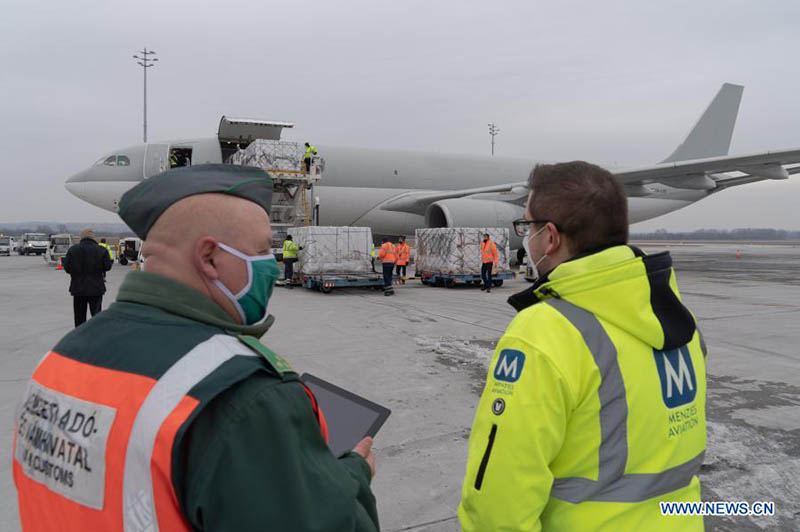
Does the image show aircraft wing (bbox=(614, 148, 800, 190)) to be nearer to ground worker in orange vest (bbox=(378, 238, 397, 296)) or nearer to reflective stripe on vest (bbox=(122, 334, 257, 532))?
ground worker in orange vest (bbox=(378, 238, 397, 296))

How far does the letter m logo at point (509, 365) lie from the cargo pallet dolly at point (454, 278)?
12.8 metres

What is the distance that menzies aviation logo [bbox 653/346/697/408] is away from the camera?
1.42 meters

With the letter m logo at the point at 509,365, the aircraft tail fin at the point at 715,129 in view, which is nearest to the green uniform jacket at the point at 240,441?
the letter m logo at the point at 509,365

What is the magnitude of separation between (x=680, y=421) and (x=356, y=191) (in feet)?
60.9

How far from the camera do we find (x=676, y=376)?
145 centimetres

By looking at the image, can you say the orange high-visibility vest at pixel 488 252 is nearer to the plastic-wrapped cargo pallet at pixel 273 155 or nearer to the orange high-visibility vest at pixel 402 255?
the orange high-visibility vest at pixel 402 255

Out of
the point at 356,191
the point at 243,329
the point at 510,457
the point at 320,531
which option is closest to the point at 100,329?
the point at 243,329

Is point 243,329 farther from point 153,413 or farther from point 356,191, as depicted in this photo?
point 356,191

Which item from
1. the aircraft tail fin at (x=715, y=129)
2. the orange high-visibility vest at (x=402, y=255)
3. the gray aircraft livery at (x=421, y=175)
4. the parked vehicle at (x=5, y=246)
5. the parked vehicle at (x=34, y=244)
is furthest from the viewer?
the parked vehicle at (x=5, y=246)

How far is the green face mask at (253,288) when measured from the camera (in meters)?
1.23

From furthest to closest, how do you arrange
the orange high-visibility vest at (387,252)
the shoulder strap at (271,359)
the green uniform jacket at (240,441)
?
the orange high-visibility vest at (387,252) → the shoulder strap at (271,359) → the green uniform jacket at (240,441)

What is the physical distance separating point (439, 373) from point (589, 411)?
4377mm

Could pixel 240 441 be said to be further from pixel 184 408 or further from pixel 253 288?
pixel 253 288

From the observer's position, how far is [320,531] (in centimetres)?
94
